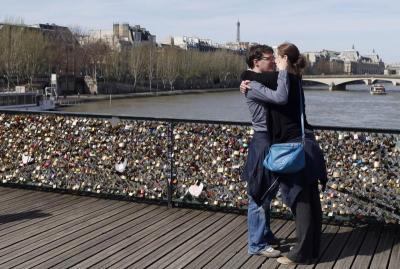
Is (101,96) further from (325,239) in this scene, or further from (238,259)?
(238,259)

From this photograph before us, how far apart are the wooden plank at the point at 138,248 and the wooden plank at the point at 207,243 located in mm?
292

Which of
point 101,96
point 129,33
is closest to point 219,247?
point 101,96

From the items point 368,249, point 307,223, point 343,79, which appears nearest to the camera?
point 307,223

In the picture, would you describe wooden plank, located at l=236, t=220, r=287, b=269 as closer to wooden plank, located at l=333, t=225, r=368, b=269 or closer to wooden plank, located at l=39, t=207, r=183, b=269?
wooden plank, located at l=333, t=225, r=368, b=269

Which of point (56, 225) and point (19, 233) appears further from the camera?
point (56, 225)

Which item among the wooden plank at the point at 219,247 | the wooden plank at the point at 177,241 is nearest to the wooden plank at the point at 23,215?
the wooden plank at the point at 177,241

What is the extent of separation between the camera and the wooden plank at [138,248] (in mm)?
4094

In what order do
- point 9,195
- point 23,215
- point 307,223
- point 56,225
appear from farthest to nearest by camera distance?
point 9,195 < point 23,215 < point 56,225 < point 307,223

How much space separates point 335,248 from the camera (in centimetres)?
436

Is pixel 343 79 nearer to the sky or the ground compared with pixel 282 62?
nearer to the sky

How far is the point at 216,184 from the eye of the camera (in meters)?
5.51

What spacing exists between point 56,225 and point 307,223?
7.82 feet

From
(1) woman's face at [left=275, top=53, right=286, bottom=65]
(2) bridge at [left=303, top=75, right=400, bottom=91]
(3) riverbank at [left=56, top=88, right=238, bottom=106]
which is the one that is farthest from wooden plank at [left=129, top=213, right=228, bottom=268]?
(2) bridge at [left=303, top=75, right=400, bottom=91]

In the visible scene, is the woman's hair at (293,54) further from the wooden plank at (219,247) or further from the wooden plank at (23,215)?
the wooden plank at (23,215)
